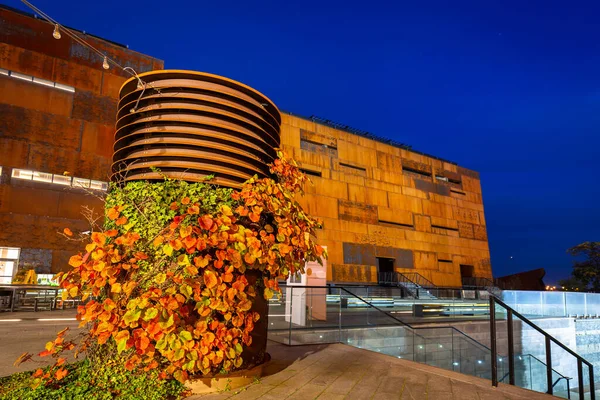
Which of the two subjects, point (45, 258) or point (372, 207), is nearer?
point (45, 258)

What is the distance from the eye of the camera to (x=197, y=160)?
4047mm

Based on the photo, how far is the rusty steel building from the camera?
4.21 meters

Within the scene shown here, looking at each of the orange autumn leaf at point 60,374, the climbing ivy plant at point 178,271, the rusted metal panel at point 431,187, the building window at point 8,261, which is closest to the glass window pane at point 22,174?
the building window at point 8,261

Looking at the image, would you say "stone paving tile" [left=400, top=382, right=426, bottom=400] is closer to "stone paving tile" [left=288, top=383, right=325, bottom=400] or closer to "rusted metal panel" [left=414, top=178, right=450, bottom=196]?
"stone paving tile" [left=288, top=383, right=325, bottom=400]

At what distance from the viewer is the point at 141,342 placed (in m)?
3.03

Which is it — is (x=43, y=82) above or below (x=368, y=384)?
above

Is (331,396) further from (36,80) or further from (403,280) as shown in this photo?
(403,280)

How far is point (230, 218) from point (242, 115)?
1.46 metres

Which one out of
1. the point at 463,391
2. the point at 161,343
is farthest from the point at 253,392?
the point at 463,391

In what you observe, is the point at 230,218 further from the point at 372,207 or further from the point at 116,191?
the point at 372,207

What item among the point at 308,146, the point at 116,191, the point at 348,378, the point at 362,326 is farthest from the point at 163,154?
the point at 308,146

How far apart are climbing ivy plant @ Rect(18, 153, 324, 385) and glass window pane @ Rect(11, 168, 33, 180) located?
16489 mm

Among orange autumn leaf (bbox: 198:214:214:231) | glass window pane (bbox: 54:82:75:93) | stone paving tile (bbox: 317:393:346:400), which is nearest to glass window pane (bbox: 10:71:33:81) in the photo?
glass window pane (bbox: 54:82:75:93)

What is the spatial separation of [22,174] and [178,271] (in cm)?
1742
